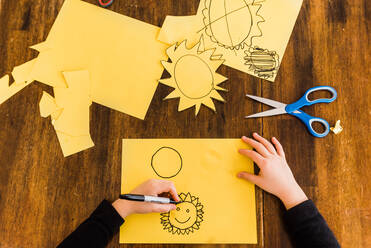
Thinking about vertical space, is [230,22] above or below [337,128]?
above

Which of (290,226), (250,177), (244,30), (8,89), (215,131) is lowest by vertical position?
(290,226)

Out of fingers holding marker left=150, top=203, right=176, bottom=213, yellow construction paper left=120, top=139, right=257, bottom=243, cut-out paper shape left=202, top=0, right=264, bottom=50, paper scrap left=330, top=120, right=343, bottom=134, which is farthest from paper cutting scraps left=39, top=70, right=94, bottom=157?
paper scrap left=330, top=120, right=343, bottom=134

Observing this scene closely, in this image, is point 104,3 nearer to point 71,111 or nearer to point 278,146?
point 71,111

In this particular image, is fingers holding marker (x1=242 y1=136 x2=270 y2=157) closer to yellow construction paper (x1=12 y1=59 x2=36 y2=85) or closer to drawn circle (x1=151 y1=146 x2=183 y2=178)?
drawn circle (x1=151 y1=146 x2=183 y2=178)

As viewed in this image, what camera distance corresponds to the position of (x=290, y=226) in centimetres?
66

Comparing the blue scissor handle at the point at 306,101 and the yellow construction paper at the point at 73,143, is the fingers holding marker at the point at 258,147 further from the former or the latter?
the yellow construction paper at the point at 73,143

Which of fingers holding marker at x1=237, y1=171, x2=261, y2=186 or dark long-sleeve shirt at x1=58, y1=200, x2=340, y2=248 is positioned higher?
fingers holding marker at x1=237, y1=171, x2=261, y2=186

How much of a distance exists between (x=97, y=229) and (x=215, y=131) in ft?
1.21

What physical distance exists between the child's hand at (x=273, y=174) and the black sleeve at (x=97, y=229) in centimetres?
32

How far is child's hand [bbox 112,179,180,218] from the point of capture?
0.65 metres

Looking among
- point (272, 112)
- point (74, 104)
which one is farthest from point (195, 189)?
point (74, 104)

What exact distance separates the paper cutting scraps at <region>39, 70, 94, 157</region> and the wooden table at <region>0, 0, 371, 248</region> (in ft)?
0.07

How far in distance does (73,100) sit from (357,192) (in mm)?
760

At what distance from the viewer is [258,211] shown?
0.68 meters
